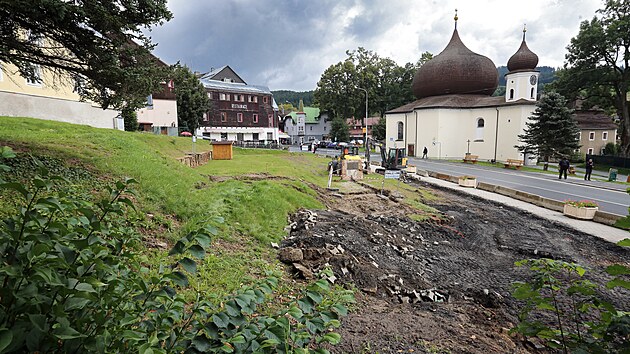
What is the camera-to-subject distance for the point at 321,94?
73.8 meters

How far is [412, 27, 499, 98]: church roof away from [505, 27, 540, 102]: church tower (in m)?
6.02

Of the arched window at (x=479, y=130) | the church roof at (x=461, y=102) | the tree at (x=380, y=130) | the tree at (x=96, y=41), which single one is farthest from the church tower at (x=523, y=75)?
the tree at (x=96, y=41)

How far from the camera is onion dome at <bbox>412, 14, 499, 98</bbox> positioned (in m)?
49.8

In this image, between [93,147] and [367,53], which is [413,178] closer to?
[93,147]

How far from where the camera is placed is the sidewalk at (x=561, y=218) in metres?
12.9

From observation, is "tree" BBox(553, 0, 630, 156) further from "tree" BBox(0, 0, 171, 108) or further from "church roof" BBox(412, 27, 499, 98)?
"tree" BBox(0, 0, 171, 108)

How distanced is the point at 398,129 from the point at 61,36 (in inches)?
2139

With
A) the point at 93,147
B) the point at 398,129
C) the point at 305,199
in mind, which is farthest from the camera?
the point at 398,129

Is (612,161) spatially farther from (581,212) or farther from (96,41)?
(96,41)

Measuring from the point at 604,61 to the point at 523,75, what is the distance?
8885 millimetres

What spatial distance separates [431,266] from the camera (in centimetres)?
858

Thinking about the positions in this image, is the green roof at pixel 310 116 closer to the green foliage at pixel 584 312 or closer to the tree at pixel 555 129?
the tree at pixel 555 129

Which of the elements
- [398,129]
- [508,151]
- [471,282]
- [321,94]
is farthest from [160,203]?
[321,94]

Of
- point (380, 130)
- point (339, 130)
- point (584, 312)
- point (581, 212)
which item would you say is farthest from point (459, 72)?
point (584, 312)
